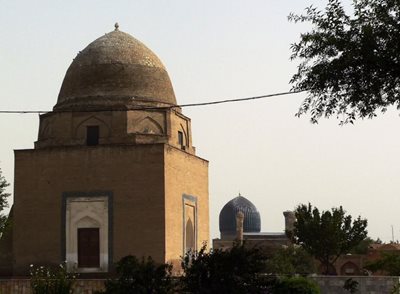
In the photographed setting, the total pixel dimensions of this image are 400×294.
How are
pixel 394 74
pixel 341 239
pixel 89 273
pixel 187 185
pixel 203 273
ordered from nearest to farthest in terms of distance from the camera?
pixel 394 74, pixel 203 273, pixel 89 273, pixel 187 185, pixel 341 239

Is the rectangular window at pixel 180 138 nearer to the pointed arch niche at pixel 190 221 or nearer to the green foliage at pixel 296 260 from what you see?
the pointed arch niche at pixel 190 221

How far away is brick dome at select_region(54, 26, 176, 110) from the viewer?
25.7 metres

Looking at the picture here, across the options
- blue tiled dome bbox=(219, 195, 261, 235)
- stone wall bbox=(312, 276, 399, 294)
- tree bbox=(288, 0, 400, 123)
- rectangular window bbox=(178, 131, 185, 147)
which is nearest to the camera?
tree bbox=(288, 0, 400, 123)

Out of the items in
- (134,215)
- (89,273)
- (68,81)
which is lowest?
(89,273)

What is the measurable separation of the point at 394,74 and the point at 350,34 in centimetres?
71

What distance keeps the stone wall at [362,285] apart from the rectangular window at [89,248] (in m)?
6.84

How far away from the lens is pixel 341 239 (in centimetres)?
3369

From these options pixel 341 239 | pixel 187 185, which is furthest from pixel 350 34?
pixel 341 239

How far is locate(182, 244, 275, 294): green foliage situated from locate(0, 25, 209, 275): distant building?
42.5ft

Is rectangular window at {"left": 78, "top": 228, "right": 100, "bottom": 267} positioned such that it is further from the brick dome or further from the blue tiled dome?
the blue tiled dome

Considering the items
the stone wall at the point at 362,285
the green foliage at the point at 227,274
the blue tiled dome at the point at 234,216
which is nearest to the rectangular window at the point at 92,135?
the stone wall at the point at 362,285

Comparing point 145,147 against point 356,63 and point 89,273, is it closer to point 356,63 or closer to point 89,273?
point 89,273

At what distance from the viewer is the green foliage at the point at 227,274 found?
33.8ft

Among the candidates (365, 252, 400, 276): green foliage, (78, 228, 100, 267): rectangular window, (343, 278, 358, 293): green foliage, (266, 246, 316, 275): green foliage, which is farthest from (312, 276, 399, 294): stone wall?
(266, 246, 316, 275): green foliage
